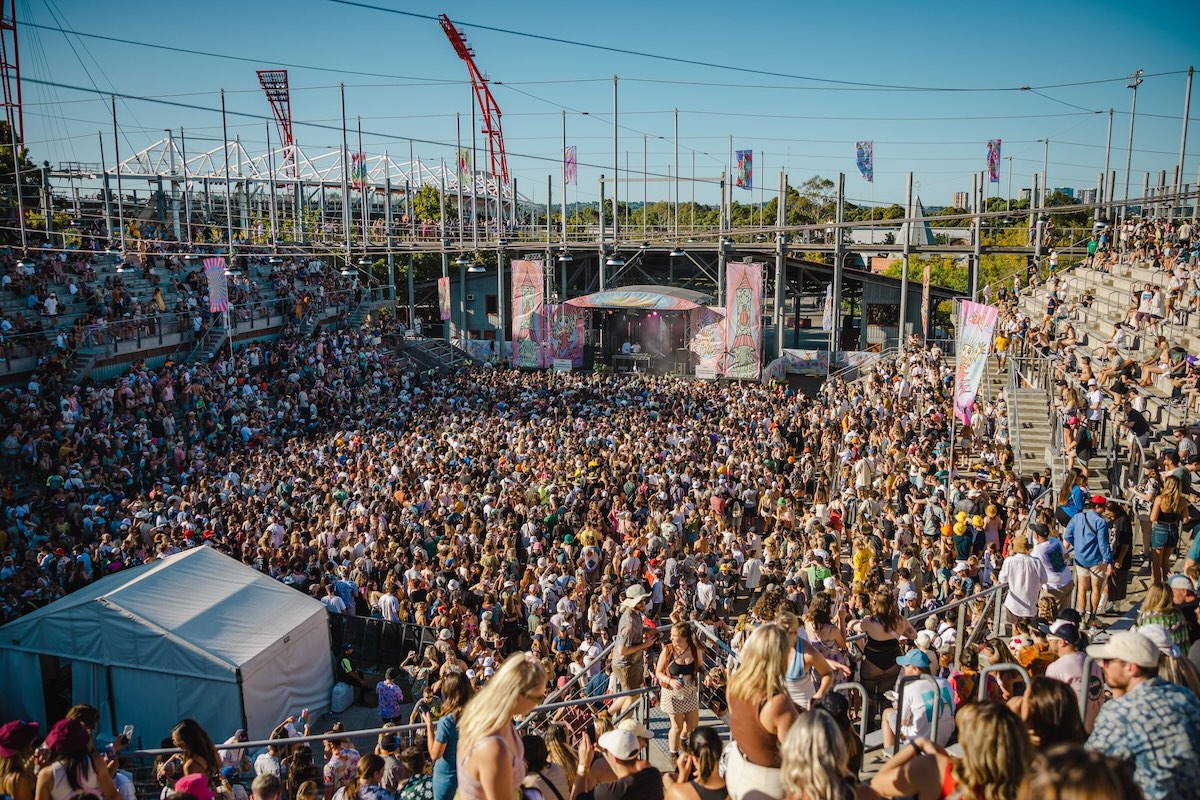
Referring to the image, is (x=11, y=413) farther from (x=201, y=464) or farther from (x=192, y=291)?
(x=192, y=291)

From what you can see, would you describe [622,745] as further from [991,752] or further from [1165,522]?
[1165,522]

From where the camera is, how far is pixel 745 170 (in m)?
42.0

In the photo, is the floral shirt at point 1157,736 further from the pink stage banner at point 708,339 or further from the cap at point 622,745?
the pink stage banner at point 708,339

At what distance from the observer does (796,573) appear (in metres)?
10.9

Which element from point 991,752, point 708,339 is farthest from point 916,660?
point 708,339

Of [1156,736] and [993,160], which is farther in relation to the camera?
[993,160]

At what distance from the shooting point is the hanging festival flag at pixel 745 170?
41.4m

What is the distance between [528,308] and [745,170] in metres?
13.0

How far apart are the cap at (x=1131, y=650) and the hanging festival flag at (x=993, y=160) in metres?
43.8

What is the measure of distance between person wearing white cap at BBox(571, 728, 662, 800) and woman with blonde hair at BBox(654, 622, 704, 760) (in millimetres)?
1518

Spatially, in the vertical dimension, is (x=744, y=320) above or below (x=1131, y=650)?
below

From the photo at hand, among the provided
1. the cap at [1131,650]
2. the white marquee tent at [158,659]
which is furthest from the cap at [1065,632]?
the white marquee tent at [158,659]

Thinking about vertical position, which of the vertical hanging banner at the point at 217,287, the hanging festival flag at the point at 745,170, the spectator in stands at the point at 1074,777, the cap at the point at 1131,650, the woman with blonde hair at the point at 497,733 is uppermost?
the hanging festival flag at the point at 745,170

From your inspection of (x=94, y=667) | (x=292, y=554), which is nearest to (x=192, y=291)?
(x=292, y=554)
